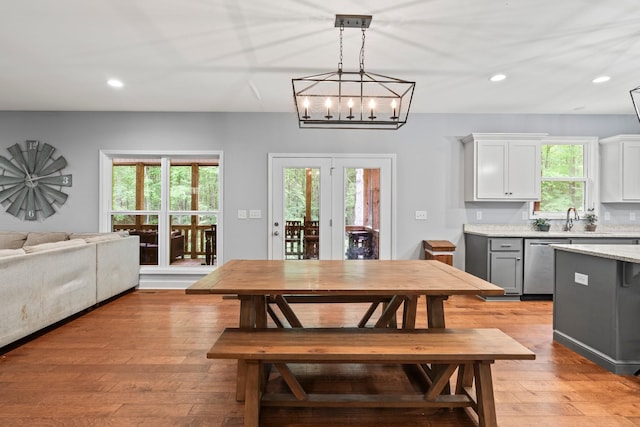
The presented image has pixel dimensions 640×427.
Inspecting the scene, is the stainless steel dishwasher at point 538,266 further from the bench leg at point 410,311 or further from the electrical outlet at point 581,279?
the bench leg at point 410,311

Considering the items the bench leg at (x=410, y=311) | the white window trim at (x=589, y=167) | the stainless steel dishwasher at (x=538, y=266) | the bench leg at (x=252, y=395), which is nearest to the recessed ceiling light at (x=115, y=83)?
the bench leg at (x=252, y=395)

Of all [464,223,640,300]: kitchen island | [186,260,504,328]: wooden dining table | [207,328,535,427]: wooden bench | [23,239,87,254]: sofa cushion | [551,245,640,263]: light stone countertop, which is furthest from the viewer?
[464,223,640,300]: kitchen island

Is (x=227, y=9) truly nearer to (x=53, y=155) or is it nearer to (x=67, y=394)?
(x=67, y=394)

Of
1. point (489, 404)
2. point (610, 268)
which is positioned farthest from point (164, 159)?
point (610, 268)

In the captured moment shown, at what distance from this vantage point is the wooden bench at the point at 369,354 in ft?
5.43

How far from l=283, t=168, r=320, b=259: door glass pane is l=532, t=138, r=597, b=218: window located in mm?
3114

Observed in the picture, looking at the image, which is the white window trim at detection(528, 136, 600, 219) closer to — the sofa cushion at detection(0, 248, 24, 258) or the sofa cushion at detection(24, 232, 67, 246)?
the sofa cushion at detection(0, 248, 24, 258)

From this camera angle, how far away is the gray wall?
16.0 feet

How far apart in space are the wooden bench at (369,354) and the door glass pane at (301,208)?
298cm

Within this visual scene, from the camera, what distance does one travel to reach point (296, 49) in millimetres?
2988

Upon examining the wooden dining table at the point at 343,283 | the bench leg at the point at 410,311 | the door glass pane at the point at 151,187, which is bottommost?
the bench leg at the point at 410,311

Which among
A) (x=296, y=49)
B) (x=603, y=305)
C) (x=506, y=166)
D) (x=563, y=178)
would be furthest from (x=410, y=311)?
(x=563, y=178)

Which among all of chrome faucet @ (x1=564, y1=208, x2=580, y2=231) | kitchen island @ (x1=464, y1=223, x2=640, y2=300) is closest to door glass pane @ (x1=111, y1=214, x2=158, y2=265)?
kitchen island @ (x1=464, y1=223, x2=640, y2=300)

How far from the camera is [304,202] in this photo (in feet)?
16.1
